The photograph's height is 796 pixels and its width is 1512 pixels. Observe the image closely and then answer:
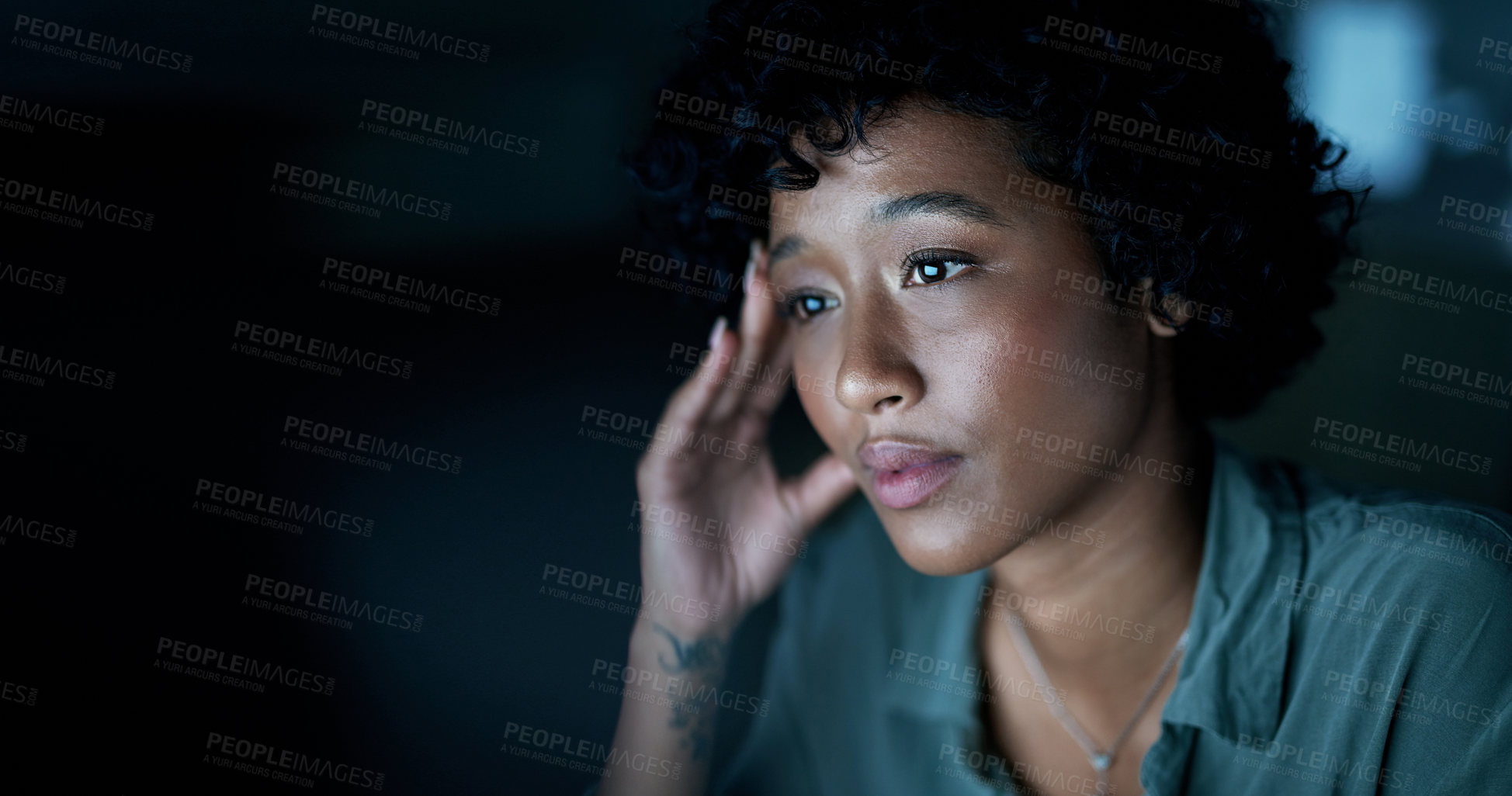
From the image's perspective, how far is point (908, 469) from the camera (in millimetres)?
1122

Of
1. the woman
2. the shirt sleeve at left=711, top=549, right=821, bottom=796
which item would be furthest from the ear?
the shirt sleeve at left=711, top=549, right=821, bottom=796

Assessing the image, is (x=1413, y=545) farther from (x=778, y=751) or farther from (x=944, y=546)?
(x=778, y=751)

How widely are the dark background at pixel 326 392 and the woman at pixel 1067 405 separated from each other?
0.90 feet

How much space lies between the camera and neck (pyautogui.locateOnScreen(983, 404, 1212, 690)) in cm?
124

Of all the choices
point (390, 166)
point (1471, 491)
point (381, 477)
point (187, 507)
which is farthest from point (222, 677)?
point (1471, 491)

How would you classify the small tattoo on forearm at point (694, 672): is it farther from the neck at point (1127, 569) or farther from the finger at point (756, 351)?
the neck at point (1127, 569)

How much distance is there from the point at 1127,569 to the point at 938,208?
26.0 inches

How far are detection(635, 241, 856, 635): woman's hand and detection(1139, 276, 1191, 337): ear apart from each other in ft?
1.82

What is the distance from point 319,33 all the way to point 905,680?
5.36 ft

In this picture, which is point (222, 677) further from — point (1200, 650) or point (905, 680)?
point (1200, 650)

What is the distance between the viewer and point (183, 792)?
4.65 feet

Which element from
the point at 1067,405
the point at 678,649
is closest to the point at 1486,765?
the point at 1067,405

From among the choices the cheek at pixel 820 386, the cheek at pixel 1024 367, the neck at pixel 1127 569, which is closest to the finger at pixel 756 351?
the cheek at pixel 820 386

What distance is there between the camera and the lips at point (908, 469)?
1.10 m
